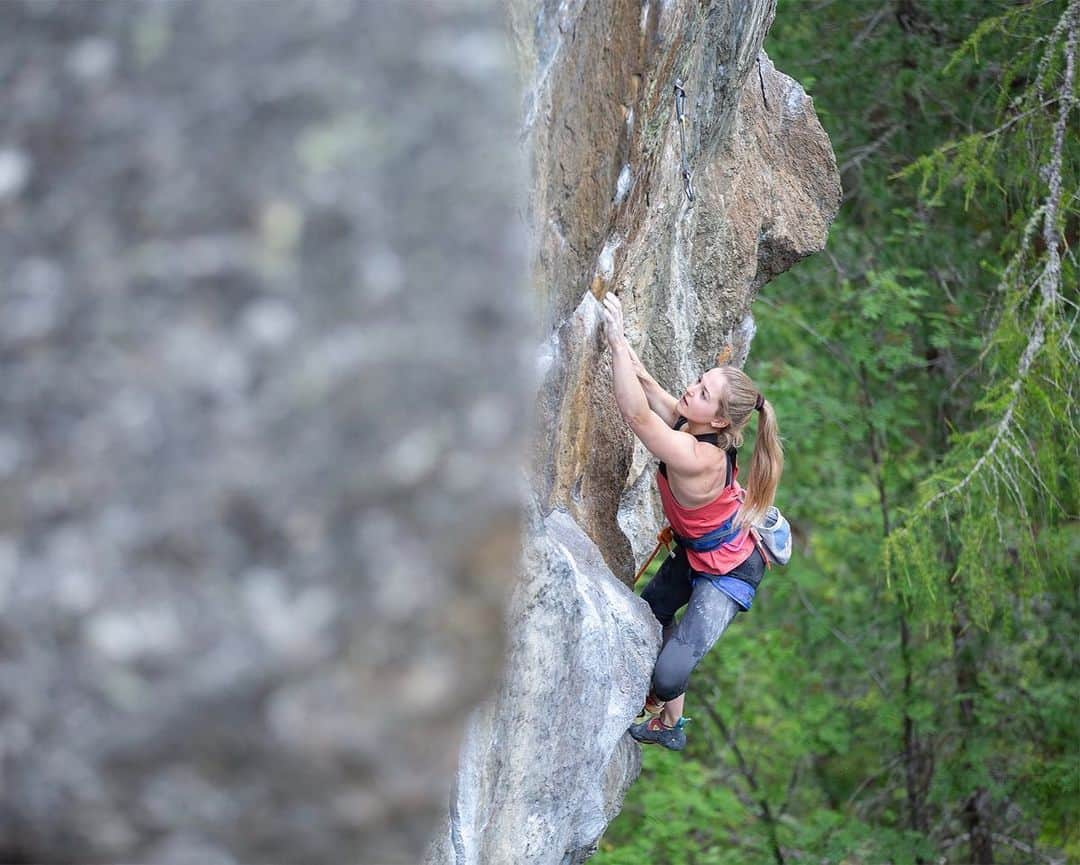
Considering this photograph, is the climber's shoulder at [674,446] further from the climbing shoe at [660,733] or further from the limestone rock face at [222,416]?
the limestone rock face at [222,416]

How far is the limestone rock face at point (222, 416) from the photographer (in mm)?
1412

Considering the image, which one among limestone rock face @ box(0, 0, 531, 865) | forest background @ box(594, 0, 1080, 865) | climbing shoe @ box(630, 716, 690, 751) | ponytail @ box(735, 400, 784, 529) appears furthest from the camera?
forest background @ box(594, 0, 1080, 865)

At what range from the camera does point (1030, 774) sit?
7684 mm

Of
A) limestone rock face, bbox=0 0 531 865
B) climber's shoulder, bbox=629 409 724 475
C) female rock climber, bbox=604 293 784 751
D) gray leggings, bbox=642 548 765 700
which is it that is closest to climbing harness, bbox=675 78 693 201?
female rock climber, bbox=604 293 784 751

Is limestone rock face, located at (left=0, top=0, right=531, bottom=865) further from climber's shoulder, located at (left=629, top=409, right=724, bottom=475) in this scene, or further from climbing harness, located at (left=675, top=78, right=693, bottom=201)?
climbing harness, located at (left=675, top=78, right=693, bottom=201)

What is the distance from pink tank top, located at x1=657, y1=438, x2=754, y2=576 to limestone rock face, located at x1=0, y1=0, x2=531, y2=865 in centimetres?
303

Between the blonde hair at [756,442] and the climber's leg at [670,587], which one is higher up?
the blonde hair at [756,442]

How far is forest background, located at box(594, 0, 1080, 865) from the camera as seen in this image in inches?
294

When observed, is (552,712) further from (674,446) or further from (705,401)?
(705,401)

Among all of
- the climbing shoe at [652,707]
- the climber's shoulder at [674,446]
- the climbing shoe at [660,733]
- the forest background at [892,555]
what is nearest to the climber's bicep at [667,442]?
the climber's shoulder at [674,446]

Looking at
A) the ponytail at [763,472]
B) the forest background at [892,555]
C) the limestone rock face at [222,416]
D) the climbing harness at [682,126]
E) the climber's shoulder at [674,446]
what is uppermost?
the limestone rock face at [222,416]

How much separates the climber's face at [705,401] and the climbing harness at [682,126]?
3.16ft

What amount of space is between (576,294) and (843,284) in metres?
4.20

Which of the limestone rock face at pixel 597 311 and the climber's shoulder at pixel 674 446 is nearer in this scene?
the limestone rock face at pixel 597 311
